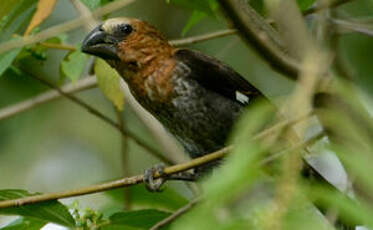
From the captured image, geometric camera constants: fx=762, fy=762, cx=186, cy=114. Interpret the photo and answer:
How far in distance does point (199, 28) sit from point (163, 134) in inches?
86.5

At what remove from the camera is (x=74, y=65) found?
334 centimetres

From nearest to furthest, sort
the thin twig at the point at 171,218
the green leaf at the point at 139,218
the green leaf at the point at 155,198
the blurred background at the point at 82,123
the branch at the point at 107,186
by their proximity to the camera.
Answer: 1. the branch at the point at 107,186
2. the thin twig at the point at 171,218
3. the green leaf at the point at 139,218
4. the green leaf at the point at 155,198
5. the blurred background at the point at 82,123

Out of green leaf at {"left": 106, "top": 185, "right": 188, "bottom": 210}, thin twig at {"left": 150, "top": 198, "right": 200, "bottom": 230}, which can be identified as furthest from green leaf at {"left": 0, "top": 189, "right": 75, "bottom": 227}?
green leaf at {"left": 106, "top": 185, "right": 188, "bottom": 210}

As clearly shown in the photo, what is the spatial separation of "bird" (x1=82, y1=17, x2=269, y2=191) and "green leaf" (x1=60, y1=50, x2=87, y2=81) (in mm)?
109

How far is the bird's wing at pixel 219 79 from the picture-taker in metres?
3.64

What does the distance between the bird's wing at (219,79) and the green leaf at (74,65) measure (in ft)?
1.77

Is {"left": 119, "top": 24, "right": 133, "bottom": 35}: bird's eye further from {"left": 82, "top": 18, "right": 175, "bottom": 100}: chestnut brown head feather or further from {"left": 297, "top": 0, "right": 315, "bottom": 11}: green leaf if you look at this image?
{"left": 297, "top": 0, "right": 315, "bottom": 11}: green leaf

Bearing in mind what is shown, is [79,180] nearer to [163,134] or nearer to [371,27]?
[163,134]

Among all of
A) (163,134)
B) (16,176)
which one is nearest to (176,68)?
(163,134)

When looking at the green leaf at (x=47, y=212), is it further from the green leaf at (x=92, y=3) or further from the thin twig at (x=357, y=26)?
the thin twig at (x=357, y=26)

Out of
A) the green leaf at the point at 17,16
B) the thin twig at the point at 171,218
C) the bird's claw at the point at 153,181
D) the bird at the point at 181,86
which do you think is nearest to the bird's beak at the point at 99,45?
the bird at the point at 181,86

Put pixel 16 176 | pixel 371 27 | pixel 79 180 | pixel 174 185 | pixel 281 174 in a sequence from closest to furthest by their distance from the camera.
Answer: pixel 281 174 → pixel 371 27 → pixel 174 185 → pixel 16 176 → pixel 79 180

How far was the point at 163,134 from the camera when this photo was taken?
13.9 ft

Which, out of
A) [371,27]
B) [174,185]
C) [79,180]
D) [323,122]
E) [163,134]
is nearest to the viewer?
[323,122]
